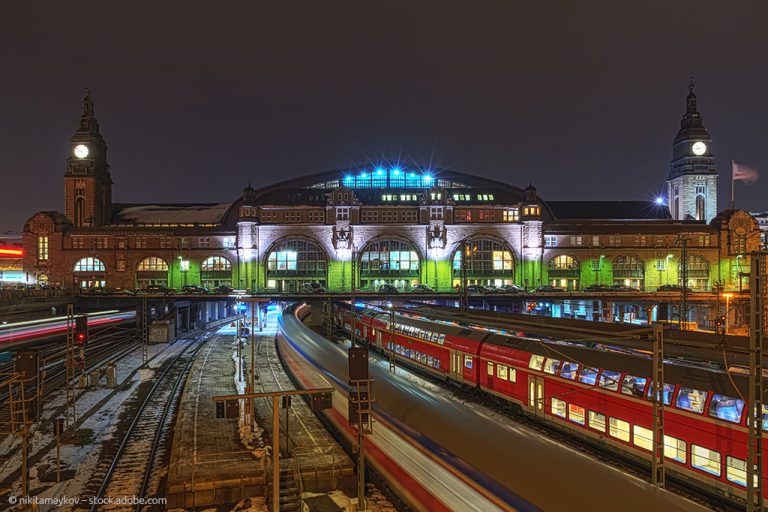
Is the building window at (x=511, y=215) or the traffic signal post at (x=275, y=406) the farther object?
the building window at (x=511, y=215)

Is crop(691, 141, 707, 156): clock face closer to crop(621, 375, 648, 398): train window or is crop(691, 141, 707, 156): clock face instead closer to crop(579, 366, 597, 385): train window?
crop(579, 366, 597, 385): train window

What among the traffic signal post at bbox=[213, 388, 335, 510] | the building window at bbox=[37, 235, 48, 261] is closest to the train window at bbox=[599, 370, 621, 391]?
the traffic signal post at bbox=[213, 388, 335, 510]

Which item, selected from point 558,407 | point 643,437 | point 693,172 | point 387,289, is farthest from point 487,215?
point 643,437

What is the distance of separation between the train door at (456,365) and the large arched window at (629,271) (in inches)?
2456

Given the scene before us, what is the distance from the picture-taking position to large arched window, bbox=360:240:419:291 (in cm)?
8444

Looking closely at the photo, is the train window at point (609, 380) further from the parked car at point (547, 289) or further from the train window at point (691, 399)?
the parked car at point (547, 289)

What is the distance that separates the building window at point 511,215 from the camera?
85812mm

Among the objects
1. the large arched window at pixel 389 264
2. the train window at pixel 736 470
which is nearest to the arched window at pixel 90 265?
the large arched window at pixel 389 264

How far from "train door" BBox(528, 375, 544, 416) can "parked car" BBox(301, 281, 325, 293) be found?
179 ft

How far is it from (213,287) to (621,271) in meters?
63.0

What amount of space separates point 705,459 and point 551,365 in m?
6.95

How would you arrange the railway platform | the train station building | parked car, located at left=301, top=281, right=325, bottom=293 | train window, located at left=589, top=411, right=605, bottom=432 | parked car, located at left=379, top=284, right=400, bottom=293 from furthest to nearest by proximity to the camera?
the train station building, parked car, located at left=301, top=281, right=325, bottom=293, parked car, located at left=379, top=284, right=400, bottom=293, train window, located at left=589, top=411, right=605, bottom=432, the railway platform

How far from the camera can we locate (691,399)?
51.3ft

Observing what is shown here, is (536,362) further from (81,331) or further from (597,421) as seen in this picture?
(81,331)
